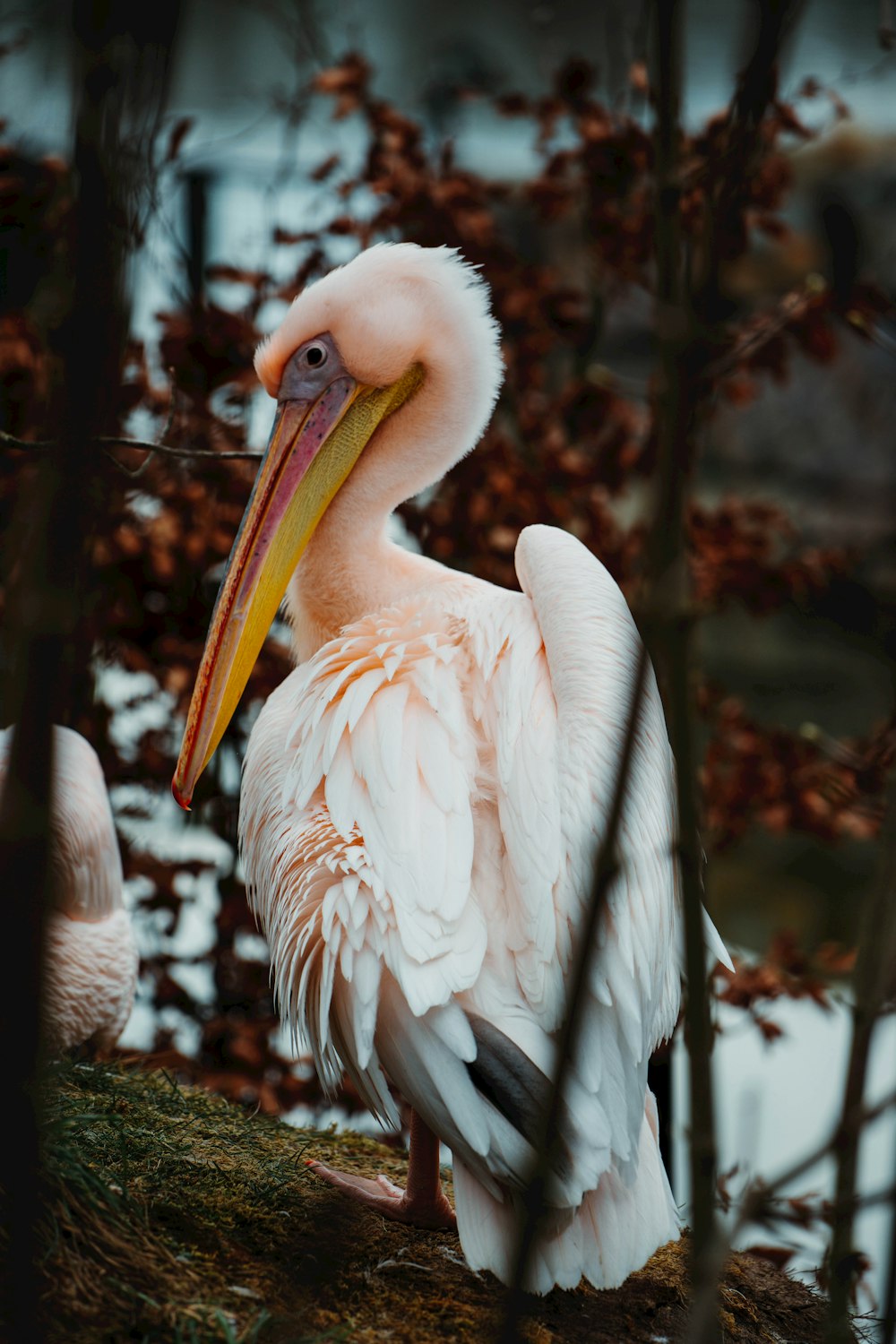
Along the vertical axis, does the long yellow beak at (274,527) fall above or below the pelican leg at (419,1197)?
above

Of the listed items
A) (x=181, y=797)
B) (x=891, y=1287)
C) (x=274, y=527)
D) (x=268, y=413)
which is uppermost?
(x=268, y=413)

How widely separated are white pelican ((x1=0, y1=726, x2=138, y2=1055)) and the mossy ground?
1.23 feet

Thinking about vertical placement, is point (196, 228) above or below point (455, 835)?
above

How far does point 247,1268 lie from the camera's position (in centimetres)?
190

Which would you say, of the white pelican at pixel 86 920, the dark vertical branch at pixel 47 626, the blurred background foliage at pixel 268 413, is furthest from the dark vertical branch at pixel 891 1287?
the blurred background foliage at pixel 268 413

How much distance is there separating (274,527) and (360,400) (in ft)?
Answer: 1.13

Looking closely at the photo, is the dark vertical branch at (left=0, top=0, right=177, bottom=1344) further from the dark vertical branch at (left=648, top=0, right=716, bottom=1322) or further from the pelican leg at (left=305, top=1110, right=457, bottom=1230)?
the pelican leg at (left=305, top=1110, right=457, bottom=1230)

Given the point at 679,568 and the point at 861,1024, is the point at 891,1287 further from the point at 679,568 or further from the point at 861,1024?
the point at 679,568

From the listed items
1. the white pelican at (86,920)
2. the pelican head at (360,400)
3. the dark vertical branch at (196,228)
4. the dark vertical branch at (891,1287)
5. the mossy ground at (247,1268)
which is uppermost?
the dark vertical branch at (196,228)

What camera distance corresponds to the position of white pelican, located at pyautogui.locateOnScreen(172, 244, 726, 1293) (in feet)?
5.73

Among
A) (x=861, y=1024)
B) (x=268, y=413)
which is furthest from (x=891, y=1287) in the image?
(x=268, y=413)

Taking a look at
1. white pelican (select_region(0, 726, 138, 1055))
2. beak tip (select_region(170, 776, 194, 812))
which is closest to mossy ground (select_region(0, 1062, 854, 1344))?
white pelican (select_region(0, 726, 138, 1055))

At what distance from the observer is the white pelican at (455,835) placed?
175cm

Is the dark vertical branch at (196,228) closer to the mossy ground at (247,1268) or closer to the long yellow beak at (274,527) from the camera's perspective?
the long yellow beak at (274,527)
